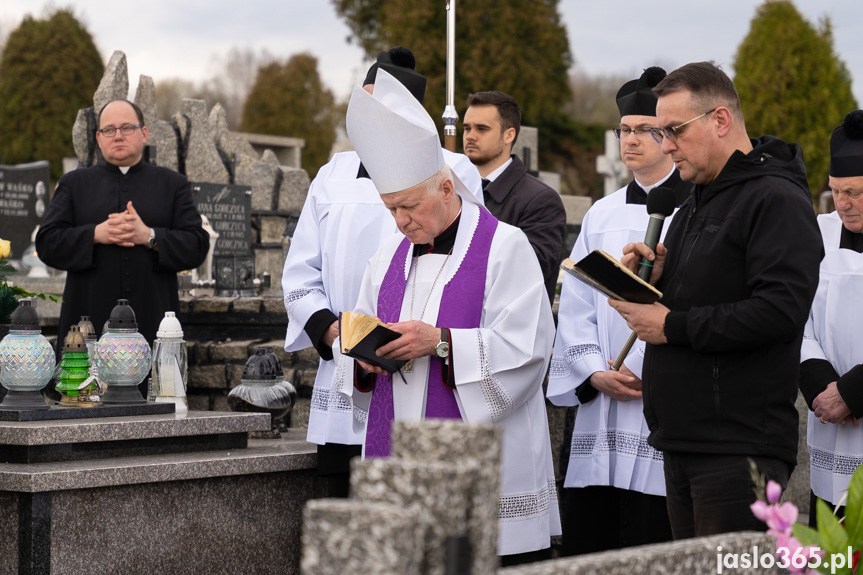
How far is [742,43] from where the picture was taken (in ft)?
80.4

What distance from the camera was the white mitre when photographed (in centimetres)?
389

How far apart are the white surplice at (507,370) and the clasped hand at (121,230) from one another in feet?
7.03

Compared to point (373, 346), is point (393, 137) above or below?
above

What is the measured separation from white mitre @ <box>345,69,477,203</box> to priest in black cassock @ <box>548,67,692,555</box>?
128cm

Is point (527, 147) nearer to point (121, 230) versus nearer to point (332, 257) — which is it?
point (121, 230)

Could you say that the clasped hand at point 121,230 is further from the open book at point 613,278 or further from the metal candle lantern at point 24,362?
the open book at point 613,278

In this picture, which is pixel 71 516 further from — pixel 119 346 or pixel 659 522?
pixel 659 522

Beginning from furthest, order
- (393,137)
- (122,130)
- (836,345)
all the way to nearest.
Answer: (122,130) < (836,345) < (393,137)

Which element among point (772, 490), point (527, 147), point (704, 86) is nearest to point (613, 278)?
point (704, 86)

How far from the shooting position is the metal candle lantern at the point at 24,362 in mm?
4441

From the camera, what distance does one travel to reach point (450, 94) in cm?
655

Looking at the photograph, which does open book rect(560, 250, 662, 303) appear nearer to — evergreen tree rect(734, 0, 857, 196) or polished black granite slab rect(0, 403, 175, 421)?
polished black granite slab rect(0, 403, 175, 421)

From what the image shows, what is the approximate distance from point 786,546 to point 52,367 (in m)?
3.20

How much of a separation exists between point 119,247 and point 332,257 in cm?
158
